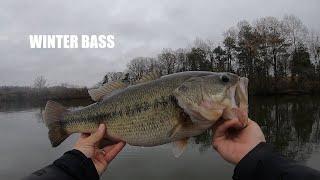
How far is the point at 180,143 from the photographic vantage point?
3.51 m

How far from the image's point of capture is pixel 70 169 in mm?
3164

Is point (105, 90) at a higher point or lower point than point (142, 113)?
higher

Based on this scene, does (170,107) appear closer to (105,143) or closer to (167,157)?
(105,143)

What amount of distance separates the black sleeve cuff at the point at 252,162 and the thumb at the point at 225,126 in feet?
0.74

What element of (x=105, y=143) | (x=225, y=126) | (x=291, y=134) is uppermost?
(x=225, y=126)

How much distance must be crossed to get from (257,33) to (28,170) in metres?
67.7

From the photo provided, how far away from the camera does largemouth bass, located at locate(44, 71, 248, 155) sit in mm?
3174

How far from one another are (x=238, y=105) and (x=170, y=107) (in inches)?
20.4

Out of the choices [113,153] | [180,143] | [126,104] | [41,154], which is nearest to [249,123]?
[180,143]

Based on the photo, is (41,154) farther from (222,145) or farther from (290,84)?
(290,84)

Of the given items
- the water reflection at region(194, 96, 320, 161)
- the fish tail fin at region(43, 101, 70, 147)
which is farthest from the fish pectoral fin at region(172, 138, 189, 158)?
the water reflection at region(194, 96, 320, 161)

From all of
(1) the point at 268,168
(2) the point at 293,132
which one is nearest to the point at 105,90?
(1) the point at 268,168

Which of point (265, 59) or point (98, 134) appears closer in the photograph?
point (98, 134)

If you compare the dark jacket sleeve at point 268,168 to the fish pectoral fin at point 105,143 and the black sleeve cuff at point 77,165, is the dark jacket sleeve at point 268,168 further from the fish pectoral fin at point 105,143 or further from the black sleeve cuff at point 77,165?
the fish pectoral fin at point 105,143
